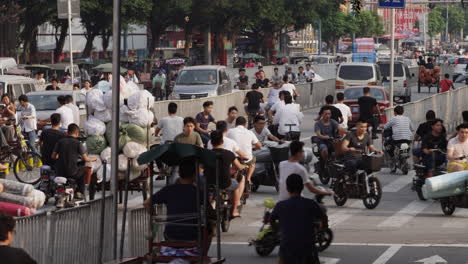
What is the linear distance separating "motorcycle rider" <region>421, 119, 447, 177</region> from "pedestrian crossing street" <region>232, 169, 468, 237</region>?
27.1 inches

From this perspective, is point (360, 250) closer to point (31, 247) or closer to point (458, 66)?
point (31, 247)

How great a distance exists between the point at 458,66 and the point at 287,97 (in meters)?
50.4

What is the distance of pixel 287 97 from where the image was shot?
2647 centimetres

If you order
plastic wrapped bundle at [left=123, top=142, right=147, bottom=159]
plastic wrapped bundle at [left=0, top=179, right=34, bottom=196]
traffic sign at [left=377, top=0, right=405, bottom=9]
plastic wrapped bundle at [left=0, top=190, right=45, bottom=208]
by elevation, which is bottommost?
plastic wrapped bundle at [left=0, top=190, right=45, bottom=208]

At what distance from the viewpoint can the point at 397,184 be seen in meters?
25.1

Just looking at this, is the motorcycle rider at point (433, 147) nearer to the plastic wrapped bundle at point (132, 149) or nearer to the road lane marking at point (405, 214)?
the road lane marking at point (405, 214)

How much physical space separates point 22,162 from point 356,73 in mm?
23568

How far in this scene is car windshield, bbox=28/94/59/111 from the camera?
31.9 metres

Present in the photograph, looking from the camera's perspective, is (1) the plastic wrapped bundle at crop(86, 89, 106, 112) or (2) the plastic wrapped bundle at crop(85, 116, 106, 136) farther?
(1) the plastic wrapped bundle at crop(86, 89, 106, 112)

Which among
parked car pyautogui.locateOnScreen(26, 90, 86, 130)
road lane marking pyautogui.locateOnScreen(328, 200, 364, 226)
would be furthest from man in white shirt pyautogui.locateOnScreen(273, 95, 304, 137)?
parked car pyautogui.locateOnScreen(26, 90, 86, 130)

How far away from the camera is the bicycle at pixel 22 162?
24219 mm

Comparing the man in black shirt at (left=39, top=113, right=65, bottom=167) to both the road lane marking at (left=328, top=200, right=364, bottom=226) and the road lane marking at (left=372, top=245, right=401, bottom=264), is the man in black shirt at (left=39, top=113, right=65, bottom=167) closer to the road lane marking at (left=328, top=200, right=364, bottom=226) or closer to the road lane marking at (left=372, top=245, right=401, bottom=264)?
the road lane marking at (left=328, top=200, right=364, bottom=226)

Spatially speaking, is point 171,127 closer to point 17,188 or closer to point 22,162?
point 22,162

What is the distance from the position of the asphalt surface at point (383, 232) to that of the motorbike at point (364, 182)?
0.77ft
